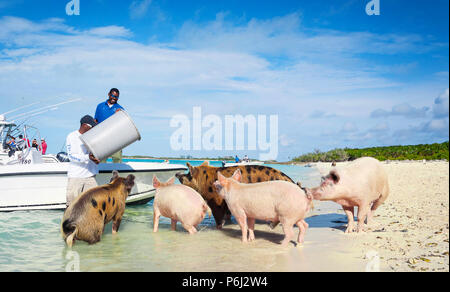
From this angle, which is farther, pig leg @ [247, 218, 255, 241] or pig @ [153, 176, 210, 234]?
pig @ [153, 176, 210, 234]

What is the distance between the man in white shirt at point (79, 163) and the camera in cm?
684

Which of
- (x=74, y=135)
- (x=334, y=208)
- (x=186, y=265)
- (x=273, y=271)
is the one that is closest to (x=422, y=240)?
(x=273, y=271)

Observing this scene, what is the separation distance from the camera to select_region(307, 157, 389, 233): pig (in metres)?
6.36

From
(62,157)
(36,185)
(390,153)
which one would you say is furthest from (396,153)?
(36,185)

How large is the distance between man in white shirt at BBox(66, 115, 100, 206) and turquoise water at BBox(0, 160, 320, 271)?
99 cm

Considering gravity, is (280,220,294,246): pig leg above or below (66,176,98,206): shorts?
below

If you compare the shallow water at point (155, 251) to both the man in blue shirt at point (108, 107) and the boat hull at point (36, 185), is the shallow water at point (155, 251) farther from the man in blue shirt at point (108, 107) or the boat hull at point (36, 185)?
the man in blue shirt at point (108, 107)

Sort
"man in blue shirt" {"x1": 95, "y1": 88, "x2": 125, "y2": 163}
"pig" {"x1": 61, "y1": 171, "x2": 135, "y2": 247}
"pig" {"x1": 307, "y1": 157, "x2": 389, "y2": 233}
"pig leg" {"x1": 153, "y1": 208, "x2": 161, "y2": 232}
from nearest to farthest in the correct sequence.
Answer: "pig" {"x1": 61, "y1": 171, "x2": 135, "y2": 247}, "pig" {"x1": 307, "y1": 157, "x2": 389, "y2": 233}, "pig leg" {"x1": 153, "y1": 208, "x2": 161, "y2": 232}, "man in blue shirt" {"x1": 95, "y1": 88, "x2": 125, "y2": 163}

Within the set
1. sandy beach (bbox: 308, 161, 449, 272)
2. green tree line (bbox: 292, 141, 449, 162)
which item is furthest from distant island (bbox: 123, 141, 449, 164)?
sandy beach (bbox: 308, 161, 449, 272)

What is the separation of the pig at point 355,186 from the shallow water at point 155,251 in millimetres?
754

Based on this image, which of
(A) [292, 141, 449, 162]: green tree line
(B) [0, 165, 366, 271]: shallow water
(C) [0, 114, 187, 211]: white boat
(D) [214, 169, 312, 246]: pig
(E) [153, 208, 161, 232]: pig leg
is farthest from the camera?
(A) [292, 141, 449, 162]: green tree line

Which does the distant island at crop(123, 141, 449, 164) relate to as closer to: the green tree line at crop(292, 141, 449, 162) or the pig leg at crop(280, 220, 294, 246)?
the green tree line at crop(292, 141, 449, 162)

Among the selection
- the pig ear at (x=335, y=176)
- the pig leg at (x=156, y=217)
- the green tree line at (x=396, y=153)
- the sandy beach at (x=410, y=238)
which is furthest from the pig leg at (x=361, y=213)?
the green tree line at (x=396, y=153)

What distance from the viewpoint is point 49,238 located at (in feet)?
23.1
